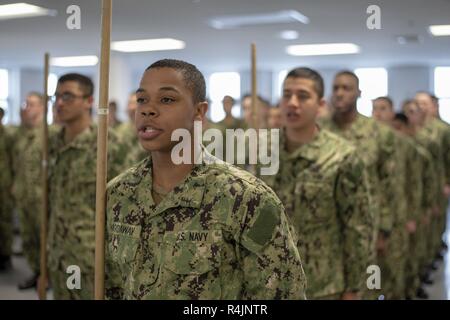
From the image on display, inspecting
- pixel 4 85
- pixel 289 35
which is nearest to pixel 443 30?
pixel 289 35

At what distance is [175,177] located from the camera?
1.66 m

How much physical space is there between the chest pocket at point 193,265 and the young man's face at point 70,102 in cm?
167

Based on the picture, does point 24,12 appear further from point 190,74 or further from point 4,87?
point 4,87

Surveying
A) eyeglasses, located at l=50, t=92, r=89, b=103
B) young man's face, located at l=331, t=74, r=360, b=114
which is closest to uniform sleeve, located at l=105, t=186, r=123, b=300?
eyeglasses, located at l=50, t=92, r=89, b=103

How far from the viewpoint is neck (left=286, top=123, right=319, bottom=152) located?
260cm

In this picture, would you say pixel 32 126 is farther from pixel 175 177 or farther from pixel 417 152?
pixel 175 177

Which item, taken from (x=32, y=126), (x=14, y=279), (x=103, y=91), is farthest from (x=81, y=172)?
(x=32, y=126)

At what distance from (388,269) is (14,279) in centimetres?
326

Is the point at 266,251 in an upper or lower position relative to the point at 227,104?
lower

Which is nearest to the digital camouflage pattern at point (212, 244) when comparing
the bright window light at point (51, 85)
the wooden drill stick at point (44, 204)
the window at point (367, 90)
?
the wooden drill stick at point (44, 204)

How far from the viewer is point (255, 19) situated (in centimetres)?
729

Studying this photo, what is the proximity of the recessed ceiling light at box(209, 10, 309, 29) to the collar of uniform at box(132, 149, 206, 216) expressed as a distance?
5081 mm

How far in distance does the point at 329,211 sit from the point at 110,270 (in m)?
1.07

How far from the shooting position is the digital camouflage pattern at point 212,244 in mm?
1548
